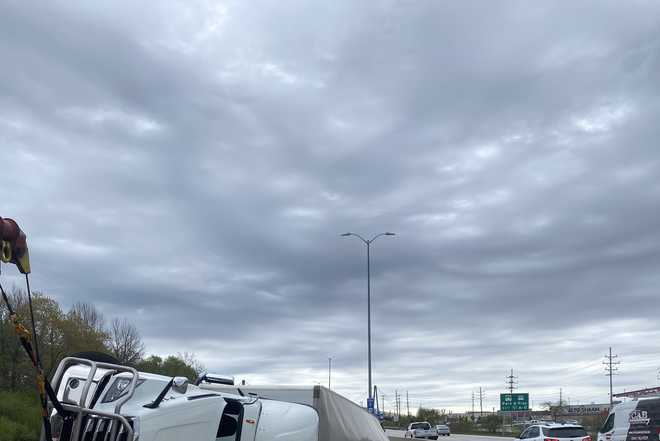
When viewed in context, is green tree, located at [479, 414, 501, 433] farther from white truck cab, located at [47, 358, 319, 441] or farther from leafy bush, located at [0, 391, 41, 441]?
white truck cab, located at [47, 358, 319, 441]

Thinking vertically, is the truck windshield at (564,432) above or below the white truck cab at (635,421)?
below

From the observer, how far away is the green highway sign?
88.1 m

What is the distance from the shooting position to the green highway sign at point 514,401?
88.1m

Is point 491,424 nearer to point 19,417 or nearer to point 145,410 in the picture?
point 19,417

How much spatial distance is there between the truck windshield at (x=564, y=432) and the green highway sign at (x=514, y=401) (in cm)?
6495

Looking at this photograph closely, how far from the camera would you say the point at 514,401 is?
Result: 8825 cm

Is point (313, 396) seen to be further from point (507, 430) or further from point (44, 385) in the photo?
point (507, 430)

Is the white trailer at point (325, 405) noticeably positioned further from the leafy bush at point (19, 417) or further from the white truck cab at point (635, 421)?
the leafy bush at point (19, 417)

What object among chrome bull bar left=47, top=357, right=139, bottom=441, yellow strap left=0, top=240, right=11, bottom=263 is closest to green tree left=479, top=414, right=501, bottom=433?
chrome bull bar left=47, top=357, right=139, bottom=441

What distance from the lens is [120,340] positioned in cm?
5519

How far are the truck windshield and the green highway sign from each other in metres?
64.9

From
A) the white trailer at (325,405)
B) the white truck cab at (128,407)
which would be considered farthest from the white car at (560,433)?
the white truck cab at (128,407)

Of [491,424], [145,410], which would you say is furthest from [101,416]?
[491,424]

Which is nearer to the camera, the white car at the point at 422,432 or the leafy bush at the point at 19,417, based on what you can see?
the leafy bush at the point at 19,417
